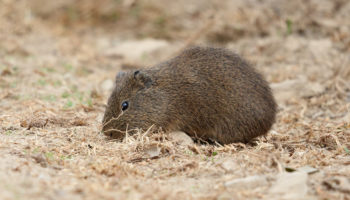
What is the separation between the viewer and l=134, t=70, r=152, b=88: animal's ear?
19.1 ft

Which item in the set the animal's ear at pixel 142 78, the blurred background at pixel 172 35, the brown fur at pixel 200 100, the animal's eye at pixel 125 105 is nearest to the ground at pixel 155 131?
the blurred background at pixel 172 35

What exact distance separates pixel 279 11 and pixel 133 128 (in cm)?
632

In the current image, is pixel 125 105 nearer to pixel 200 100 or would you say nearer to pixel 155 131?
pixel 155 131

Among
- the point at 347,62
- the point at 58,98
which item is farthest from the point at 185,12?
the point at 58,98

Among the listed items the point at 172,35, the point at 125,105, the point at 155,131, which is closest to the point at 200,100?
the point at 155,131

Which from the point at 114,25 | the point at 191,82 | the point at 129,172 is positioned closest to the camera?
the point at 129,172

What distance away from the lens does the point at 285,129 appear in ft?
21.4

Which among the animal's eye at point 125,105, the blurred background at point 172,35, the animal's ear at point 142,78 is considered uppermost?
the blurred background at point 172,35

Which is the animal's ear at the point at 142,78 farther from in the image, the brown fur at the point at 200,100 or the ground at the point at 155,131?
the ground at the point at 155,131

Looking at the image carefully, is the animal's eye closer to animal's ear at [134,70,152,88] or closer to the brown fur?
the brown fur

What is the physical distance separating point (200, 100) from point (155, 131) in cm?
74

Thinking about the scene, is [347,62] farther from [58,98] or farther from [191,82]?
[58,98]

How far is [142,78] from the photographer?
585cm

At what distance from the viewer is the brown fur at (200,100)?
5676 mm
